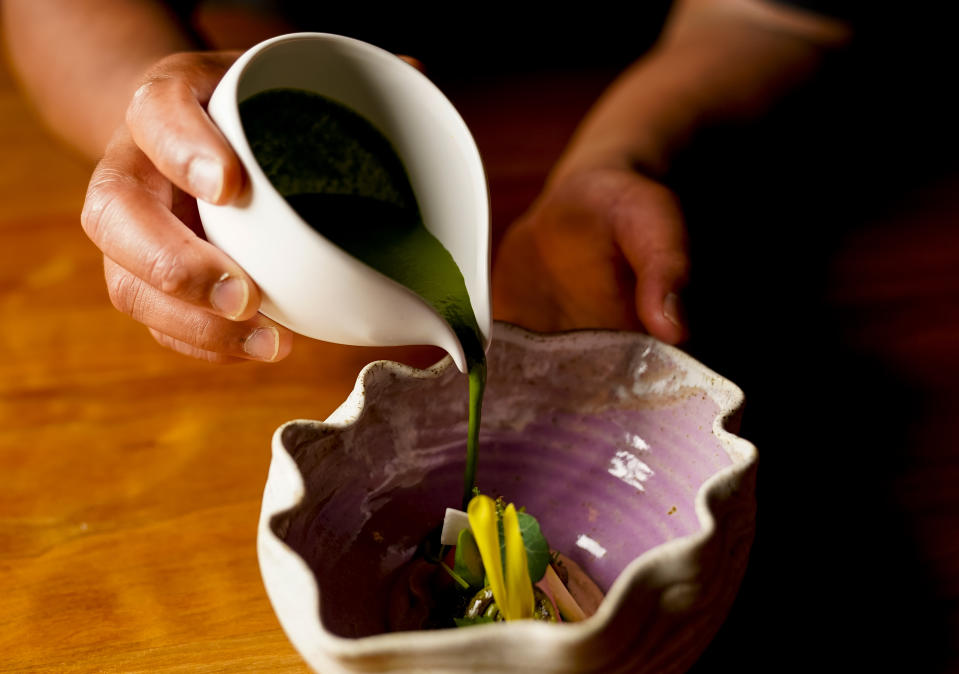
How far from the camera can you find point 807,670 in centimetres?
79

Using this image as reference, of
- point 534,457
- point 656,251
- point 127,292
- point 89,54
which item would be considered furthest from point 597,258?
point 89,54

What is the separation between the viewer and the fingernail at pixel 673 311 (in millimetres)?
960

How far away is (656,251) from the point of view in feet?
3.38

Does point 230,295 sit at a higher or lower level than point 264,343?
higher

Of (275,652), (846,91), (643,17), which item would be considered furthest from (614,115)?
(275,652)

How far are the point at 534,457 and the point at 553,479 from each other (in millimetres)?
29

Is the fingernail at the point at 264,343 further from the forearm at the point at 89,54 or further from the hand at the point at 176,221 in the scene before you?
the forearm at the point at 89,54

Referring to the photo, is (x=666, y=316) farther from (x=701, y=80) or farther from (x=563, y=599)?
(x=701, y=80)

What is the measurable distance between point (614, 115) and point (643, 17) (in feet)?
2.17

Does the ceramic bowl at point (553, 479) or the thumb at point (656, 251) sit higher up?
the thumb at point (656, 251)

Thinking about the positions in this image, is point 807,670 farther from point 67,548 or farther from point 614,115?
point 614,115

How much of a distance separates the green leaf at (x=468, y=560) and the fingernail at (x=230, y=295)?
0.87 feet

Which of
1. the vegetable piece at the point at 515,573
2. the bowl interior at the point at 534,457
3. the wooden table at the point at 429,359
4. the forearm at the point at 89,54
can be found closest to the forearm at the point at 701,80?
the wooden table at the point at 429,359

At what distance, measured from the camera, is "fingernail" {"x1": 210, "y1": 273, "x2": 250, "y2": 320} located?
0.74 m
